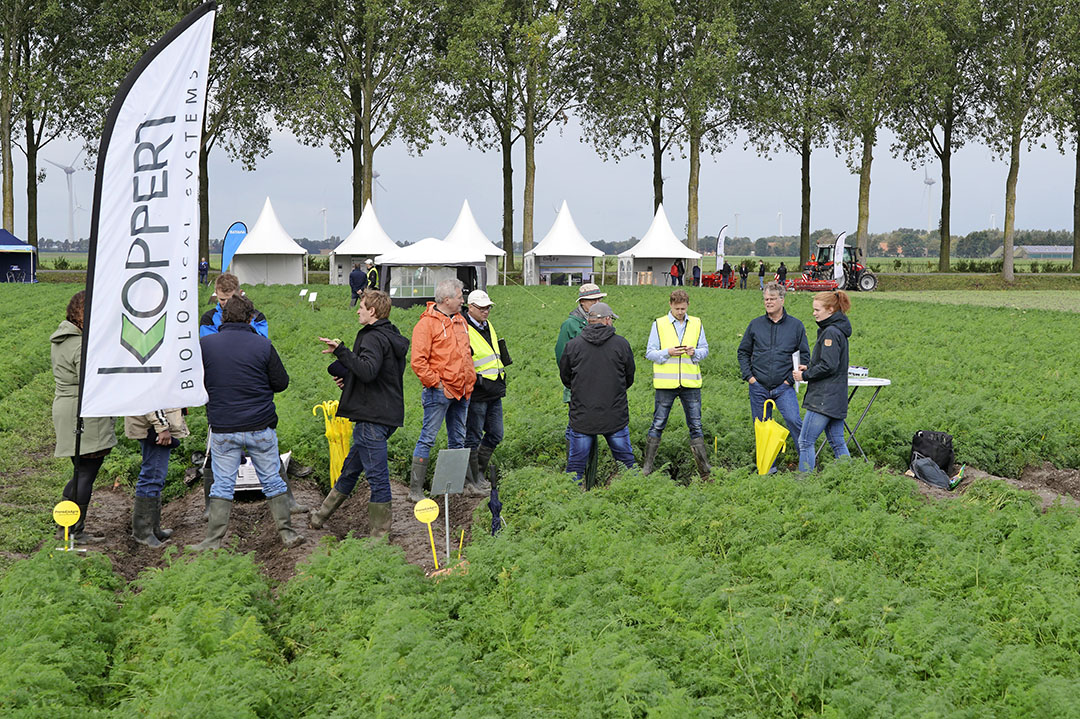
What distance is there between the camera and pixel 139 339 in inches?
274

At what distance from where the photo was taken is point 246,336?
284 inches

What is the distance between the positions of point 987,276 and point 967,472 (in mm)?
46298

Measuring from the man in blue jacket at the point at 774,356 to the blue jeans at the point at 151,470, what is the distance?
550cm

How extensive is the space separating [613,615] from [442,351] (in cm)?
354

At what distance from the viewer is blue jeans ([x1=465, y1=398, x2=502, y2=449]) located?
30.1 feet

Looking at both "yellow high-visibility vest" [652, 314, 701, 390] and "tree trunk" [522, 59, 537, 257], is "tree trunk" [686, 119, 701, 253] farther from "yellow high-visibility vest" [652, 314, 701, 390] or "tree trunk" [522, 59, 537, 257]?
"yellow high-visibility vest" [652, 314, 701, 390]

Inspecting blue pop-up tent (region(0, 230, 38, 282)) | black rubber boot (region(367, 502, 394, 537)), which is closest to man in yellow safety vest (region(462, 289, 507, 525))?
black rubber boot (region(367, 502, 394, 537))

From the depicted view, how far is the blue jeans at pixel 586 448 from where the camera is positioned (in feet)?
28.1

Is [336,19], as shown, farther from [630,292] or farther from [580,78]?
[630,292]

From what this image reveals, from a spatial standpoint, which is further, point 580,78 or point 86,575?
point 580,78

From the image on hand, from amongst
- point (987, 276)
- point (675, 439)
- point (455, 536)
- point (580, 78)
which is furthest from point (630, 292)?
point (455, 536)

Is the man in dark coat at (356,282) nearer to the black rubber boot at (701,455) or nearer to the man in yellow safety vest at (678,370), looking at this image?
the man in yellow safety vest at (678,370)

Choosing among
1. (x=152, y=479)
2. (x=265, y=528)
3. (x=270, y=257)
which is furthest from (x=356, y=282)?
(x=152, y=479)

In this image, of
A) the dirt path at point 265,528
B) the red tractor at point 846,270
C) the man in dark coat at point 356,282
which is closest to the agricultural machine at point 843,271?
the red tractor at point 846,270
